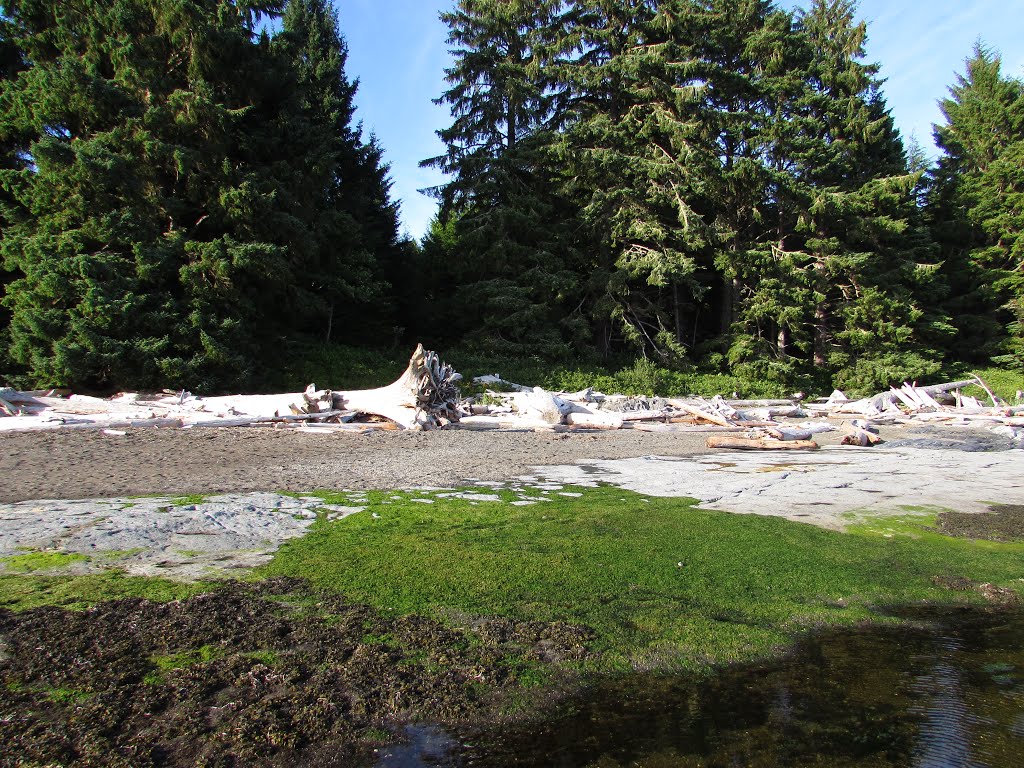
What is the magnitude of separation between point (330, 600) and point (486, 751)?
1496mm

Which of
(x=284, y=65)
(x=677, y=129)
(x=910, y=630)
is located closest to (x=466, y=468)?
(x=910, y=630)

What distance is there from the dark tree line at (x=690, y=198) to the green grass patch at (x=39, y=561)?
791 inches

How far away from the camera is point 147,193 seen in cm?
1648

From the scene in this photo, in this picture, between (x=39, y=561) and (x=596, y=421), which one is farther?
(x=596, y=421)

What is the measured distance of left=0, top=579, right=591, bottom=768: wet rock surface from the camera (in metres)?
2.24

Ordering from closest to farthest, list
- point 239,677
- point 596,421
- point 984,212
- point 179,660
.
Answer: point 239,677
point 179,660
point 596,421
point 984,212

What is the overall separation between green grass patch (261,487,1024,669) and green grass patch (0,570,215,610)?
1.83 feet

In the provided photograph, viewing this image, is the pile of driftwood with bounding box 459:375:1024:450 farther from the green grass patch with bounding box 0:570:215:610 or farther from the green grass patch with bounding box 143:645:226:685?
the green grass patch with bounding box 143:645:226:685

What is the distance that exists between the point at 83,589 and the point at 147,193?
16.4m

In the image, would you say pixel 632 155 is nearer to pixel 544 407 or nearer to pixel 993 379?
pixel 544 407

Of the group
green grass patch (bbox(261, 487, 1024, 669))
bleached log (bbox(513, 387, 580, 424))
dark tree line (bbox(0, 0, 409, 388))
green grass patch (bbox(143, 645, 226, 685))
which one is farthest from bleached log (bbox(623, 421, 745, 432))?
green grass patch (bbox(143, 645, 226, 685))

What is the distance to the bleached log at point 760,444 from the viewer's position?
36.3 feet

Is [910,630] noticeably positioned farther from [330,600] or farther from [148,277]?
[148,277]

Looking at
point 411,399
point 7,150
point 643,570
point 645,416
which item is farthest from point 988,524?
point 7,150
